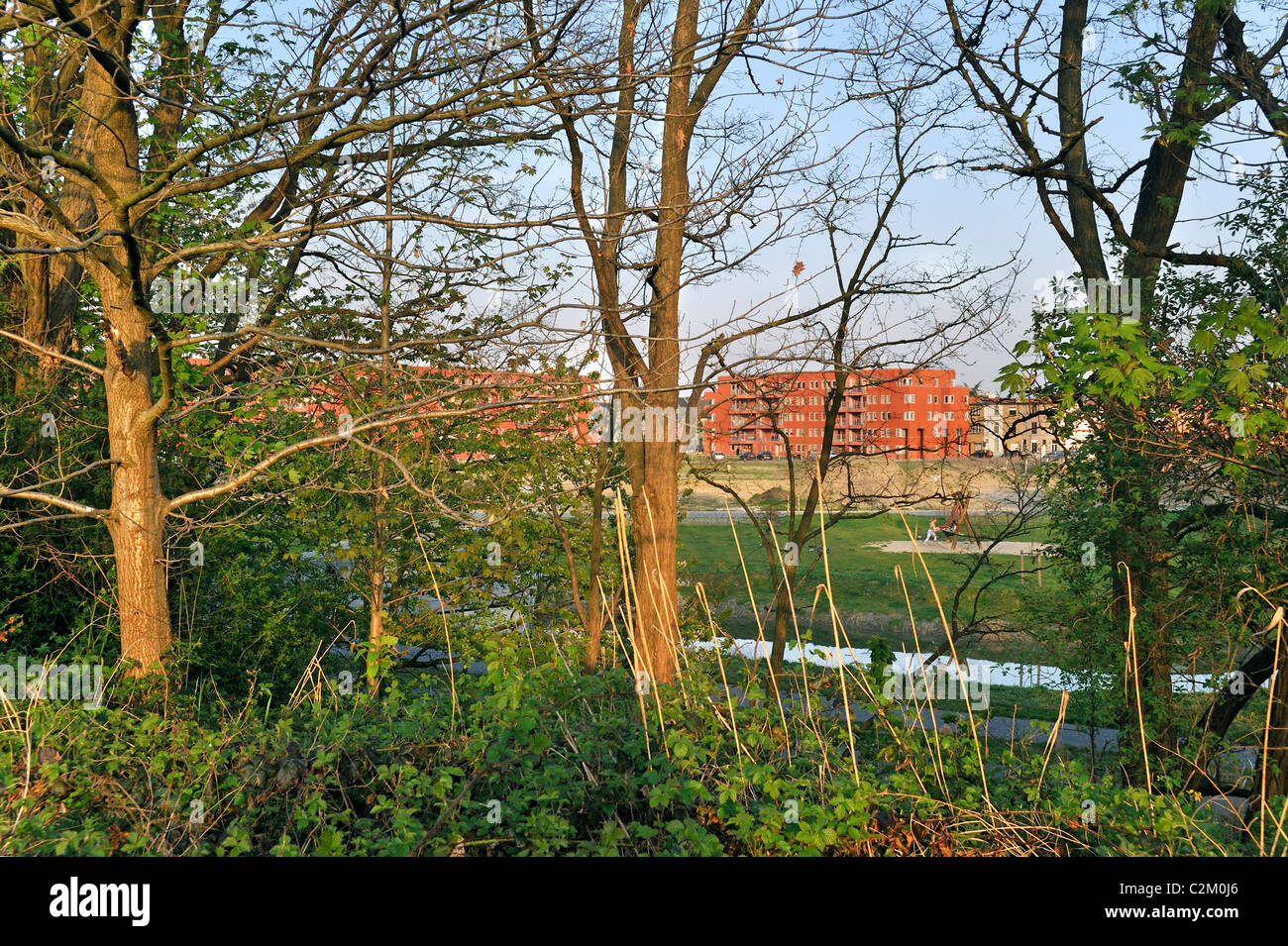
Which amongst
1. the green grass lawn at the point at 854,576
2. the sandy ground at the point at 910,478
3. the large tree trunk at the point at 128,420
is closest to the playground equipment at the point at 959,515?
the sandy ground at the point at 910,478

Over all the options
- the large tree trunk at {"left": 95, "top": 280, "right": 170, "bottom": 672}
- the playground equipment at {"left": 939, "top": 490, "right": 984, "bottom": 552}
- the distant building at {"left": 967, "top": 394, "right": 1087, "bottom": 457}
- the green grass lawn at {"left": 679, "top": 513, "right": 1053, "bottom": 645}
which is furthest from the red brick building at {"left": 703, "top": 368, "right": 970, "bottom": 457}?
the large tree trunk at {"left": 95, "top": 280, "right": 170, "bottom": 672}

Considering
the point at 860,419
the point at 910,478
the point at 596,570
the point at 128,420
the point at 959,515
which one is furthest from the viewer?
the point at 860,419

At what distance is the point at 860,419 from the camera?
13.1m

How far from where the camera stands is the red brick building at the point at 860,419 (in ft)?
39.1

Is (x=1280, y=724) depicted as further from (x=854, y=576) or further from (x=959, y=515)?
(x=854, y=576)

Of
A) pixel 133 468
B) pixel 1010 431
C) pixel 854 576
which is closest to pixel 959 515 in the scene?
pixel 1010 431

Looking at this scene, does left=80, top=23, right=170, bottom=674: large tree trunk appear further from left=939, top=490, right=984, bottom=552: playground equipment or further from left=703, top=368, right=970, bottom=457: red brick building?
left=939, top=490, right=984, bottom=552: playground equipment

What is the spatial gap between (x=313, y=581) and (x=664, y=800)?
8.23 metres

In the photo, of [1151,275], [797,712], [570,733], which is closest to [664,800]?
[570,733]

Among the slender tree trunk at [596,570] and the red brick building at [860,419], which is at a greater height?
the red brick building at [860,419]

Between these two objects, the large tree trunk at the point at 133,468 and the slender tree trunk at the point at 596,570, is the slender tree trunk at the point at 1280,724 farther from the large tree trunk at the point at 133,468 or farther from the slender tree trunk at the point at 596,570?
the large tree trunk at the point at 133,468

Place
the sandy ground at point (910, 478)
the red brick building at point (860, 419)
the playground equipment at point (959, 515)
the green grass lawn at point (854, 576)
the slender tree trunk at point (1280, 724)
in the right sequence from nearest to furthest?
the slender tree trunk at point (1280, 724)
the red brick building at point (860, 419)
the playground equipment at point (959, 515)
the sandy ground at point (910, 478)
the green grass lawn at point (854, 576)

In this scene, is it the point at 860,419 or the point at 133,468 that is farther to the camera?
the point at 860,419
